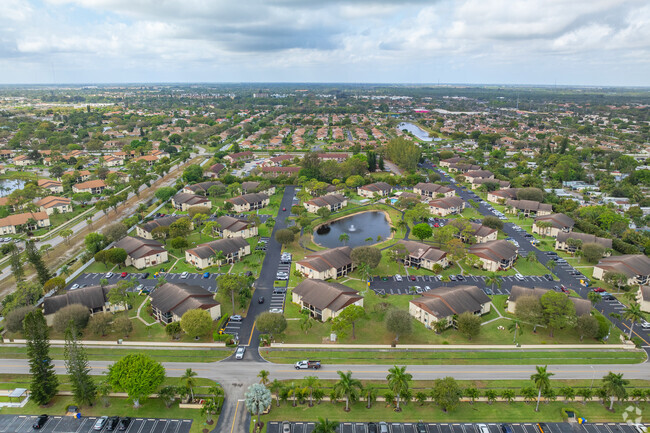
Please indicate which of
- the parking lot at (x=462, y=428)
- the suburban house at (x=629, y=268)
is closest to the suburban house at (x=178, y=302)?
the parking lot at (x=462, y=428)

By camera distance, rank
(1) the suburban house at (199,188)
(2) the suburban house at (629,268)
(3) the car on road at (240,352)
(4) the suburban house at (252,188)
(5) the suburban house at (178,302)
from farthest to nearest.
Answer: (4) the suburban house at (252,188)
(1) the suburban house at (199,188)
(2) the suburban house at (629,268)
(5) the suburban house at (178,302)
(3) the car on road at (240,352)

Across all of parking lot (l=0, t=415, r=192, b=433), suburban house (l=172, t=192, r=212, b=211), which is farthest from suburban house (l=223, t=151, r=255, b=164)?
parking lot (l=0, t=415, r=192, b=433)

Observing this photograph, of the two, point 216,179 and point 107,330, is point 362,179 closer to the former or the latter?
point 216,179

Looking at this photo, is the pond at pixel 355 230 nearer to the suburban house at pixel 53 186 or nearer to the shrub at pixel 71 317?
the shrub at pixel 71 317

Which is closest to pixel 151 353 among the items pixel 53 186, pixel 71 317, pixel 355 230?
pixel 71 317

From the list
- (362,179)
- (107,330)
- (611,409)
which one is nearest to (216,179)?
(362,179)

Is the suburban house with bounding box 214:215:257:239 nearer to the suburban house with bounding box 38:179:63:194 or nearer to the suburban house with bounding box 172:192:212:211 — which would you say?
the suburban house with bounding box 172:192:212:211

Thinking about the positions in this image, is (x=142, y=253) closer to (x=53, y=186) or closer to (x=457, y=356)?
(x=457, y=356)
